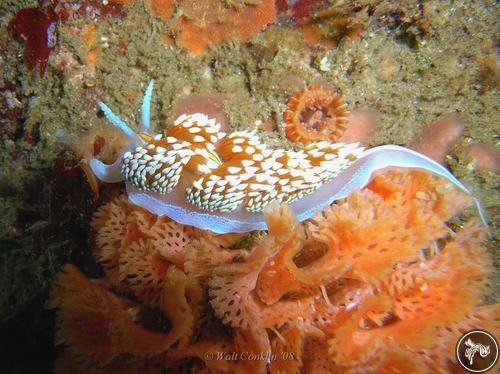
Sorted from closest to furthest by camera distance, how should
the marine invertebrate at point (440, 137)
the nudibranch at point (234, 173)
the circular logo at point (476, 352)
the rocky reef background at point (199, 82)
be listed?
1. the circular logo at point (476, 352)
2. the nudibranch at point (234, 173)
3. the rocky reef background at point (199, 82)
4. the marine invertebrate at point (440, 137)

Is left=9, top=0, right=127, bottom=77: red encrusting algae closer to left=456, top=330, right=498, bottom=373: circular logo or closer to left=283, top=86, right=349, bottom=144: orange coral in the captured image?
left=283, top=86, right=349, bottom=144: orange coral

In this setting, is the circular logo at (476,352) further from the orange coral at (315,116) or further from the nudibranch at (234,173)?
the orange coral at (315,116)

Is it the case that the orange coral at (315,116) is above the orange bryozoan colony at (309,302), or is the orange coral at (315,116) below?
above

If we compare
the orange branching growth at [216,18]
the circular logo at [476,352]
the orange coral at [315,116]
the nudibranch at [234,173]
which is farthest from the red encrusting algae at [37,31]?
the circular logo at [476,352]

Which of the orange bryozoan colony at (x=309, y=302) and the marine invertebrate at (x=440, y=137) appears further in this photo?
the marine invertebrate at (x=440, y=137)

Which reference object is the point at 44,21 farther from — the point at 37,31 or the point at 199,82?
the point at 199,82

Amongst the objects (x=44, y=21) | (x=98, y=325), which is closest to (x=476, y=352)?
(x=98, y=325)

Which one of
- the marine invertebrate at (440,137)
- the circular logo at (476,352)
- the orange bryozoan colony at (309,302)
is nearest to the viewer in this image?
the orange bryozoan colony at (309,302)

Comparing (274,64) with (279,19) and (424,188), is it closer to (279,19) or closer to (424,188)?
(279,19)
